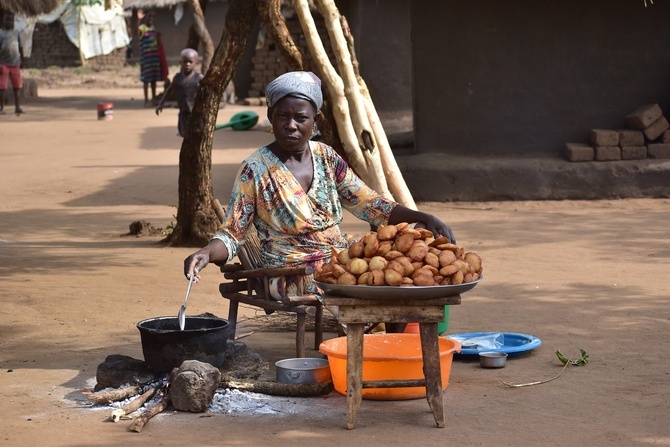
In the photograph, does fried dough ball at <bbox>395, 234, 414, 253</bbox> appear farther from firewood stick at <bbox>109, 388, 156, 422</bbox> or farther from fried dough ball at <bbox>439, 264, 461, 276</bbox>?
firewood stick at <bbox>109, 388, 156, 422</bbox>

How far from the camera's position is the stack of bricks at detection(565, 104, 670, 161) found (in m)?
10.4

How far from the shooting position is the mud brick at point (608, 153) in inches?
411

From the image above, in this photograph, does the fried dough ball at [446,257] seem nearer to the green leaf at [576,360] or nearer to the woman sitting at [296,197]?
the woman sitting at [296,197]

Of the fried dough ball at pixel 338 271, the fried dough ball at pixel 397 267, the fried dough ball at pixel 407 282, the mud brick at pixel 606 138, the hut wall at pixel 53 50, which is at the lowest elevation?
the fried dough ball at pixel 407 282

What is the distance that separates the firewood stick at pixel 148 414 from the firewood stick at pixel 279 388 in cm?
27

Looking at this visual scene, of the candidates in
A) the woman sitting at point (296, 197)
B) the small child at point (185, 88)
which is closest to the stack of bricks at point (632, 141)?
the small child at point (185, 88)

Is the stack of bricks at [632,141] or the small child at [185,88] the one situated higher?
the small child at [185,88]

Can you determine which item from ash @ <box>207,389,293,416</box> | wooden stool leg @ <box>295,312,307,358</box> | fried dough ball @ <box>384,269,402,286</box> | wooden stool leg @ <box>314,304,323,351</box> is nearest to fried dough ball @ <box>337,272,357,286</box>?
fried dough ball @ <box>384,269,402,286</box>

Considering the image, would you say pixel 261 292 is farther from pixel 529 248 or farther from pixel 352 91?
pixel 529 248

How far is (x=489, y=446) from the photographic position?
3.74 m

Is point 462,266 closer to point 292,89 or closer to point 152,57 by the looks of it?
point 292,89

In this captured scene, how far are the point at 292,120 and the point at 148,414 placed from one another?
1406 millimetres

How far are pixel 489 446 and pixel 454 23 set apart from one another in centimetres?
751

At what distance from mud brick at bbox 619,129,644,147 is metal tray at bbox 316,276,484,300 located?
23.0 ft
